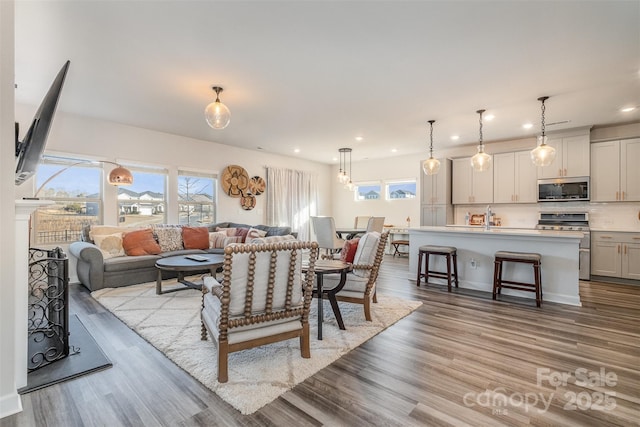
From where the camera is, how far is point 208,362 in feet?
7.22

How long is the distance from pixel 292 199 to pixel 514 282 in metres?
5.59

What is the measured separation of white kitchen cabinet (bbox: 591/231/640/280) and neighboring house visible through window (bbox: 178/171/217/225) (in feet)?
24.1

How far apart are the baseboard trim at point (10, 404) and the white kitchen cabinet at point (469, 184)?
23.8 ft

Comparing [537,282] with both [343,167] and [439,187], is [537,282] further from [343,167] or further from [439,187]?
[343,167]

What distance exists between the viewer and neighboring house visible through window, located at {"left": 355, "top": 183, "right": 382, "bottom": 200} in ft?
28.4

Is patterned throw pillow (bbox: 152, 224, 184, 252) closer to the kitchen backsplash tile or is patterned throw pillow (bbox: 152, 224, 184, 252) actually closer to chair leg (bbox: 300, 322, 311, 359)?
chair leg (bbox: 300, 322, 311, 359)

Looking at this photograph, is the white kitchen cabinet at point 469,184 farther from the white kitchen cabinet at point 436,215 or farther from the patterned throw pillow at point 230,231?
the patterned throw pillow at point 230,231

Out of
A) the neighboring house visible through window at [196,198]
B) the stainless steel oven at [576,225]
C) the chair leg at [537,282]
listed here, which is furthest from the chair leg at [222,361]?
the stainless steel oven at [576,225]

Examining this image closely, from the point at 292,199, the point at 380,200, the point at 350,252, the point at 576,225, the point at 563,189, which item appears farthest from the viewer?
the point at 380,200

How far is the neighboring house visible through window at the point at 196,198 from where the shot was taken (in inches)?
243

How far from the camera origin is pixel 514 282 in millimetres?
3975

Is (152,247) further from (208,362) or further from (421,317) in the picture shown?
(421,317)

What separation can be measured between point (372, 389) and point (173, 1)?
3.06 meters

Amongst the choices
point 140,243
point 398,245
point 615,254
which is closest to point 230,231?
point 140,243
